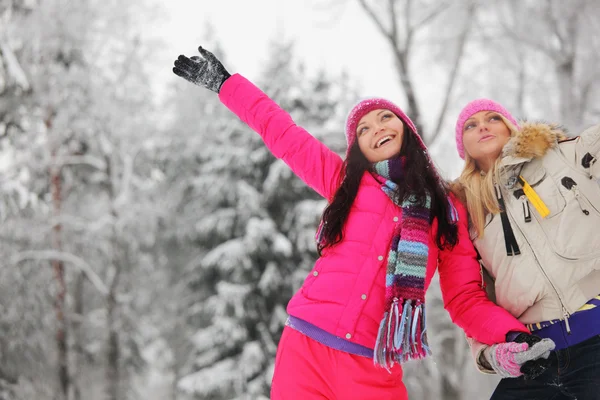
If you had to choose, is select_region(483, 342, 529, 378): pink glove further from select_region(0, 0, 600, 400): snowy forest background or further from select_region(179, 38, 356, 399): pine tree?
select_region(179, 38, 356, 399): pine tree

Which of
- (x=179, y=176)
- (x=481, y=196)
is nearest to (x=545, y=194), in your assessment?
(x=481, y=196)

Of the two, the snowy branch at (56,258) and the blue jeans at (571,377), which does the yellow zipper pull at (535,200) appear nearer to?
the blue jeans at (571,377)

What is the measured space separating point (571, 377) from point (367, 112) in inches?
57.9

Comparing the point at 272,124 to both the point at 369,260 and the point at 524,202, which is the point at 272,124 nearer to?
the point at 369,260

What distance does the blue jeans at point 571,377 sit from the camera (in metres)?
2.11

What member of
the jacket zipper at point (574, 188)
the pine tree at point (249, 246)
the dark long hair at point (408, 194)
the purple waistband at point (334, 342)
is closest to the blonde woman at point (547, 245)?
the jacket zipper at point (574, 188)

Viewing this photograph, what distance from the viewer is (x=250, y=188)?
12188 millimetres

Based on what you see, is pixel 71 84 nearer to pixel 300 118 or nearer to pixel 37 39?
pixel 37 39

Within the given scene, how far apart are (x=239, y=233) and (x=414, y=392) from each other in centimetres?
664

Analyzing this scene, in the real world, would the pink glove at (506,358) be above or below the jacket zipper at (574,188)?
below

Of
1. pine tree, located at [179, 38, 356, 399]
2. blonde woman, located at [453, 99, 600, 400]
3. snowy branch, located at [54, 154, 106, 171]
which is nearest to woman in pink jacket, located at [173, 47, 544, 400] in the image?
blonde woman, located at [453, 99, 600, 400]

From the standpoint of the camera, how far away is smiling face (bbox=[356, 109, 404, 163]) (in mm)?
2482

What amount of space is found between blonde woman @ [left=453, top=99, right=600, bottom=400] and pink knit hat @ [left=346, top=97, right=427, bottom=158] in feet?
1.47

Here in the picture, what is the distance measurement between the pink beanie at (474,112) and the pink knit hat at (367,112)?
1.30 ft
